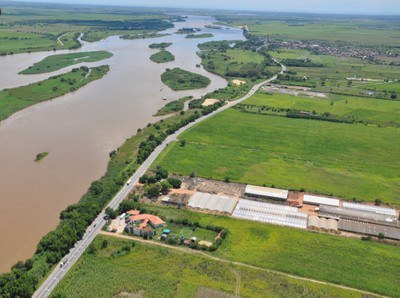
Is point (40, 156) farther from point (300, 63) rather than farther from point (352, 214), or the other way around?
point (300, 63)

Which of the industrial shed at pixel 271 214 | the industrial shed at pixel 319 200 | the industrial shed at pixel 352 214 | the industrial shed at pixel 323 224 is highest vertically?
the industrial shed at pixel 352 214

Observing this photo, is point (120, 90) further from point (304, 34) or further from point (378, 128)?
point (304, 34)

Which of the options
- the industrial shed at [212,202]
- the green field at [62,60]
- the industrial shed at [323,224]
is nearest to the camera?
the industrial shed at [323,224]

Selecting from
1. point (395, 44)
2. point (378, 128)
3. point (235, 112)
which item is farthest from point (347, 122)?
point (395, 44)

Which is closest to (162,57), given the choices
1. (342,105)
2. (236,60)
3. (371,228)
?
(236,60)

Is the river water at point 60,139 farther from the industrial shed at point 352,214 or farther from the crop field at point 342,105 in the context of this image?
the industrial shed at point 352,214

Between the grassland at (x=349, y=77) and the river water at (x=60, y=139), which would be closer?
the river water at (x=60, y=139)

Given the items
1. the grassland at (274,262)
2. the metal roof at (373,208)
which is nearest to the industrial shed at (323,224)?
the grassland at (274,262)
